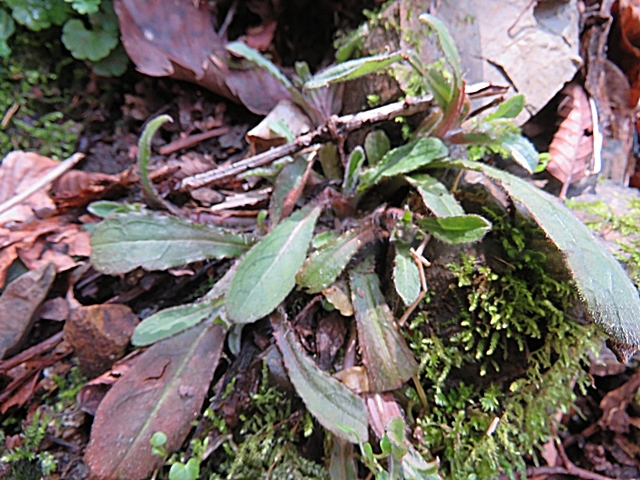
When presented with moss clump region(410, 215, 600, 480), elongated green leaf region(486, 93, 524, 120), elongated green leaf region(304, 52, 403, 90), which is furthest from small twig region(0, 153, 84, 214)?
elongated green leaf region(486, 93, 524, 120)

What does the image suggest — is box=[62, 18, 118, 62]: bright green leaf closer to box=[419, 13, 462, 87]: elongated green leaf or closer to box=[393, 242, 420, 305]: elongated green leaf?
box=[419, 13, 462, 87]: elongated green leaf

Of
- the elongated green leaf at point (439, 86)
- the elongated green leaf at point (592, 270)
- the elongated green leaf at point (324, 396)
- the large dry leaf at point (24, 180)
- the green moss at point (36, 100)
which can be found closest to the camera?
the elongated green leaf at point (592, 270)

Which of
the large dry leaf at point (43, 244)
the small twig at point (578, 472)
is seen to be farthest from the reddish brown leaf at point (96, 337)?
the small twig at point (578, 472)

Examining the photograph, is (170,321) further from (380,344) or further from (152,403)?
(380,344)

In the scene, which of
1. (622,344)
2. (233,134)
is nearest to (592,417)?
(622,344)

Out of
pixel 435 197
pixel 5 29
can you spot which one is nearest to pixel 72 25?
pixel 5 29

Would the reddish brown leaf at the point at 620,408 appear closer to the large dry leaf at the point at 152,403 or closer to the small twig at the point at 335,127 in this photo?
the small twig at the point at 335,127
